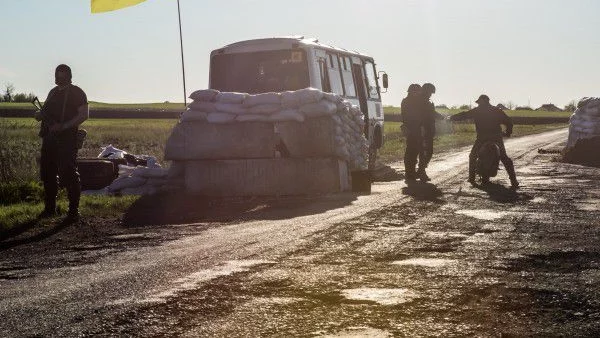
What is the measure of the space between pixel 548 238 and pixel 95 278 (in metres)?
4.43

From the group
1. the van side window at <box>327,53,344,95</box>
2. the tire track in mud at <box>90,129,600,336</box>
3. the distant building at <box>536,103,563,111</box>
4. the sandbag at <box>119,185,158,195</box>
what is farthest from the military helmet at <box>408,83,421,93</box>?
the distant building at <box>536,103,563,111</box>

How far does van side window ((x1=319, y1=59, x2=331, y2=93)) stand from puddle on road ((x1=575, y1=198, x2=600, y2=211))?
5696mm

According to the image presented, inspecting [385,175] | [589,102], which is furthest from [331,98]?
[589,102]

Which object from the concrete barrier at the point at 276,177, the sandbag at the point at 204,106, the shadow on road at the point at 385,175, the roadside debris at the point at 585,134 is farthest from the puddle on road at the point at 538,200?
the roadside debris at the point at 585,134

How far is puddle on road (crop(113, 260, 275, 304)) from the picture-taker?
615 cm

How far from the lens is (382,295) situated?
20.5ft

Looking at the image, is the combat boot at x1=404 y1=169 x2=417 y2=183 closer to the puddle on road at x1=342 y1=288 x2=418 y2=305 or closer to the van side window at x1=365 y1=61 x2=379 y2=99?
the van side window at x1=365 y1=61 x2=379 y2=99

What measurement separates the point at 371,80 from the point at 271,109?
26.7ft

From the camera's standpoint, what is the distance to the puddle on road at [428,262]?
24.8ft

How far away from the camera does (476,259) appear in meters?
7.84

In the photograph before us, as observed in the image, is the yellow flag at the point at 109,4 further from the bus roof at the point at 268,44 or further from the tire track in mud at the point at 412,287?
the bus roof at the point at 268,44

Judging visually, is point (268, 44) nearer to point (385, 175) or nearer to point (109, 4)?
point (385, 175)

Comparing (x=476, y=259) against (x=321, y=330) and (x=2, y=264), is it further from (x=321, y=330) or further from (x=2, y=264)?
(x=2, y=264)

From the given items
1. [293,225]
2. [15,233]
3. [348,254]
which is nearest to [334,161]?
[293,225]
